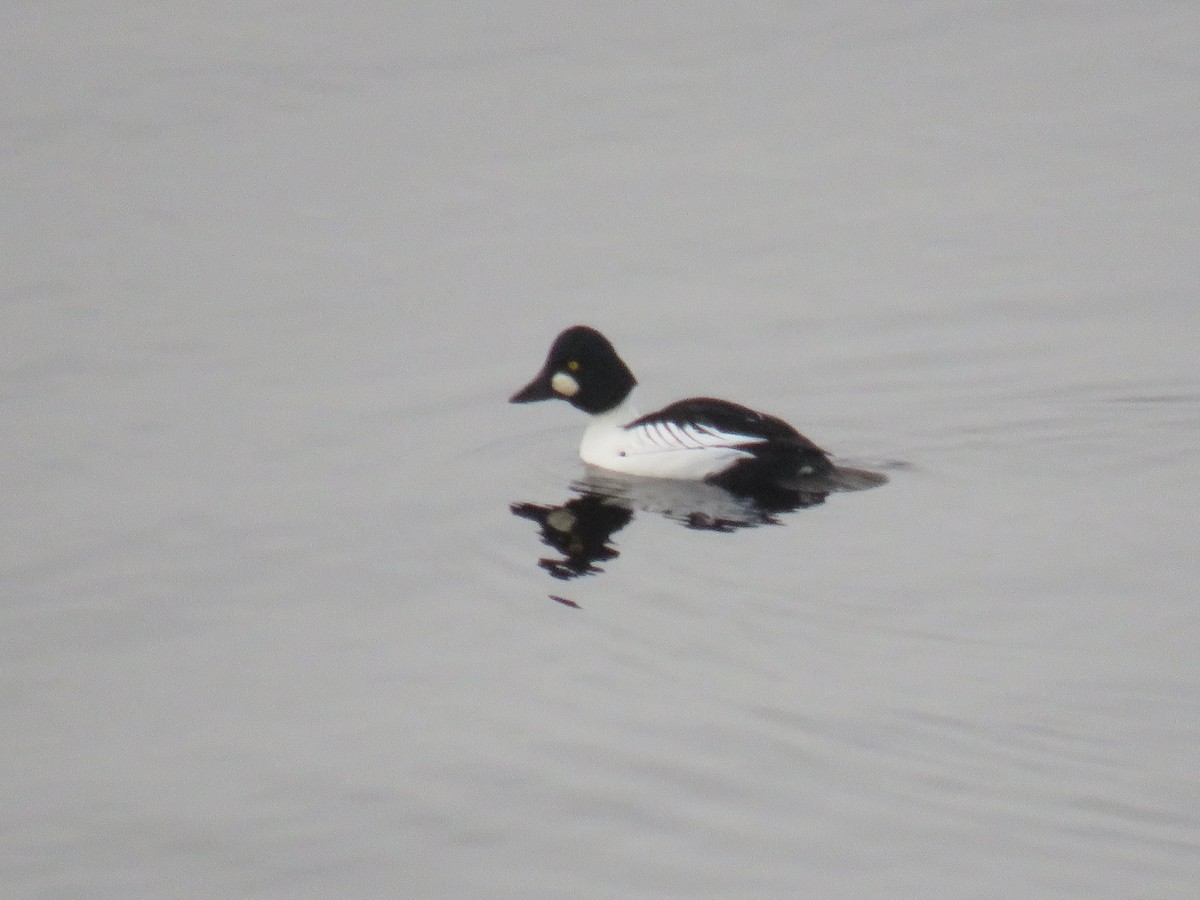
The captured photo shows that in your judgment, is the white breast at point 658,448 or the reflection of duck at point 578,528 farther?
the white breast at point 658,448

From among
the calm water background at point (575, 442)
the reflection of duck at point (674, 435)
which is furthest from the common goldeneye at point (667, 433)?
the calm water background at point (575, 442)

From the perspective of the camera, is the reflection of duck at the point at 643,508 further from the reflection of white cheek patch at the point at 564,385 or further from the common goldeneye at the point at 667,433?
the reflection of white cheek patch at the point at 564,385

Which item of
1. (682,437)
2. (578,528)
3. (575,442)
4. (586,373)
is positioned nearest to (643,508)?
(578,528)

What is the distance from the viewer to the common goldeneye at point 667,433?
35.8 ft

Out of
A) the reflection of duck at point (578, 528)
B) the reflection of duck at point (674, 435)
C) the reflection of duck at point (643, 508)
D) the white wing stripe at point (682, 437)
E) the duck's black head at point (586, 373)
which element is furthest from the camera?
the duck's black head at point (586, 373)

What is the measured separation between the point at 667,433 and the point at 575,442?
4.21 feet

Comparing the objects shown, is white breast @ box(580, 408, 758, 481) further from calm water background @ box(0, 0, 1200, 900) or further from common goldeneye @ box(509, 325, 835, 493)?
calm water background @ box(0, 0, 1200, 900)

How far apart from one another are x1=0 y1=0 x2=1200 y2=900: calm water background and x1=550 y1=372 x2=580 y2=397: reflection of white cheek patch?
411mm

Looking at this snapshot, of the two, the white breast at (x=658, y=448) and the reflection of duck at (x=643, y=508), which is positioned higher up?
the white breast at (x=658, y=448)

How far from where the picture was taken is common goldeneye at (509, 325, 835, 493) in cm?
1091

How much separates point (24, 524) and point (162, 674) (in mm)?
2420

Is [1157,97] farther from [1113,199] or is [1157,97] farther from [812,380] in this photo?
[812,380]

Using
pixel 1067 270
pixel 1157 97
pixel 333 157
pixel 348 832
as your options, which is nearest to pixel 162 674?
pixel 348 832

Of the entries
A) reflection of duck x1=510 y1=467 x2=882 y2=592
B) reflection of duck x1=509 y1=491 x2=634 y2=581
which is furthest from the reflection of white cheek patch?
reflection of duck x1=509 y1=491 x2=634 y2=581
